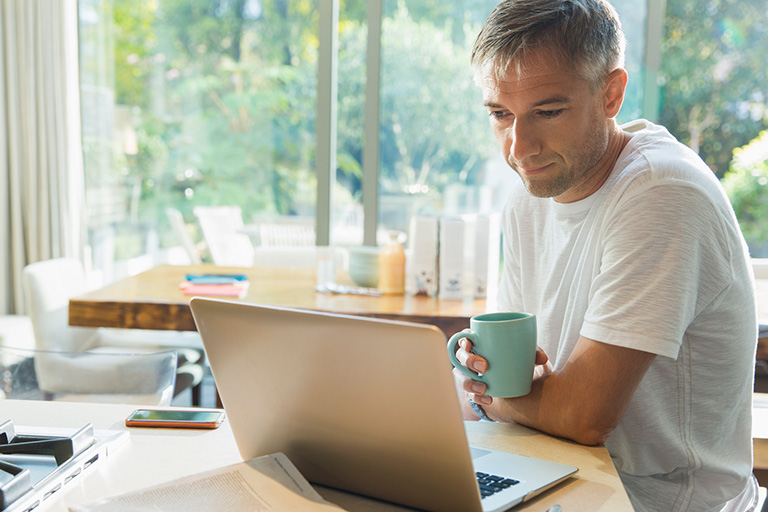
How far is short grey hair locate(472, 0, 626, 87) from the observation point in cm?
116

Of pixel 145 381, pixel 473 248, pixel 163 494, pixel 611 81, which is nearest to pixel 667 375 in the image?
pixel 611 81

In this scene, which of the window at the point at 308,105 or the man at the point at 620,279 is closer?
the man at the point at 620,279

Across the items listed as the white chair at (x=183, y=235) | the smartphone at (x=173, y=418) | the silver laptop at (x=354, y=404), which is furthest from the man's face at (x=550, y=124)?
the white chair at (x=183, y=235)

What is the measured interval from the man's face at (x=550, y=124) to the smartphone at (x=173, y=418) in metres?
0.64

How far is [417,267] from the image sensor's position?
2.57 metres

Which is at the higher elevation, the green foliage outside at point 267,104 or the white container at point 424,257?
the green foliage outside at point 267,104

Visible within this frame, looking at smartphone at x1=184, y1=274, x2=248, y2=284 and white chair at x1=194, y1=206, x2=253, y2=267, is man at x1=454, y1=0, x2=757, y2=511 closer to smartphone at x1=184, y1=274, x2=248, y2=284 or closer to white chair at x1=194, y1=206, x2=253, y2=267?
smartphone at x1=184, y1=274, x2=248, y2=284

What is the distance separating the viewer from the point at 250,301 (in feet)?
7.83

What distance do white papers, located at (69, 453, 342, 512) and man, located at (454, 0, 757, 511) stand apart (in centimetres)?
33

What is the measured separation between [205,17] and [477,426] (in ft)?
12.5

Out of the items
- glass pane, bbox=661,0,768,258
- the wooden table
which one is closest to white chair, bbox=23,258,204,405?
the wooden table

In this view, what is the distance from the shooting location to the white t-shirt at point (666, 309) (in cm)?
103

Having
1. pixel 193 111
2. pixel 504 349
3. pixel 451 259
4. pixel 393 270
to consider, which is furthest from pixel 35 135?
pixel 504 349

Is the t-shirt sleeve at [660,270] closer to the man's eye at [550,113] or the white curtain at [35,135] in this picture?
the man's eye at [550,113]
